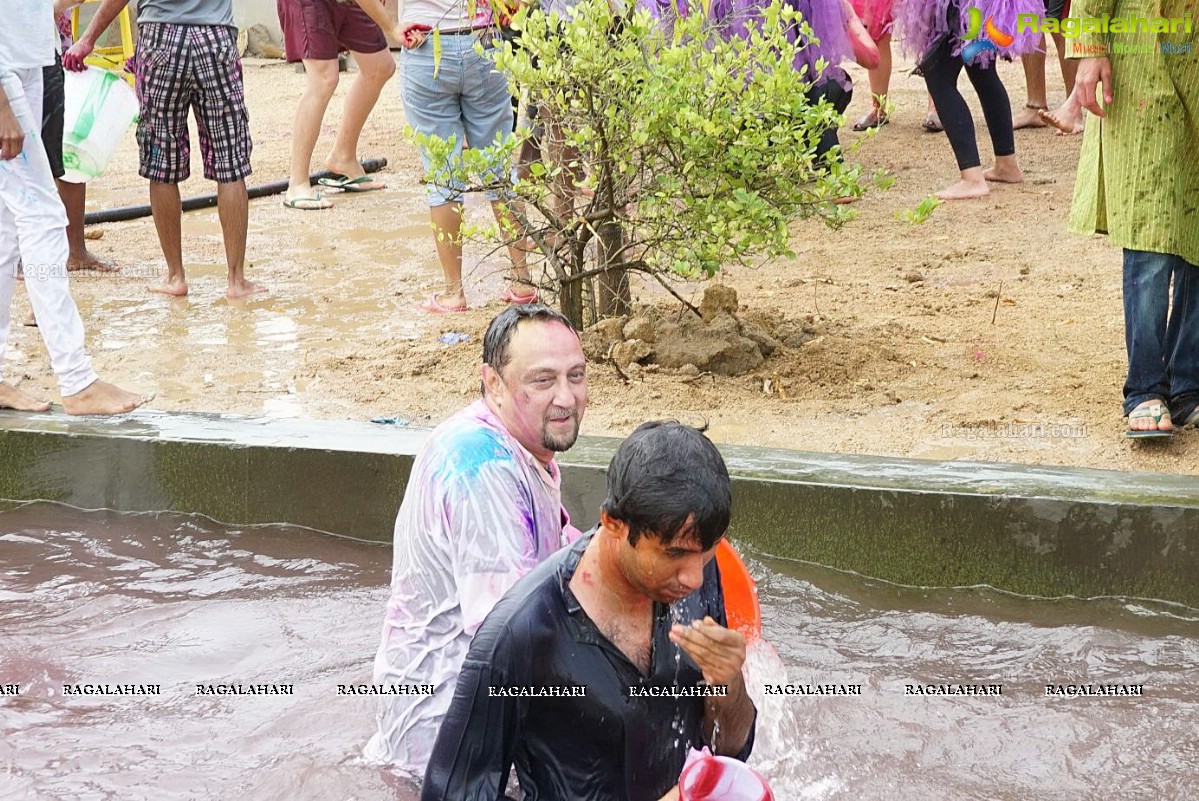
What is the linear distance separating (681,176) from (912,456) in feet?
4.58

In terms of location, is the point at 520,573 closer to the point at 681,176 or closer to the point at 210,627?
the point at 210,627

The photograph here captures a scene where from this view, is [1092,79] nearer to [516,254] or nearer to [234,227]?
[516,254]

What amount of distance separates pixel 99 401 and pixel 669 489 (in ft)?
12.0

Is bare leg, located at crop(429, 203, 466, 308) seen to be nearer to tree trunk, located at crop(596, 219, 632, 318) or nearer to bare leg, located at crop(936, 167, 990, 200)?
tree trunk, located at crop(596, 219, 632, 318)

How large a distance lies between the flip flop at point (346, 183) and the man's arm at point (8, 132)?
15.3ft

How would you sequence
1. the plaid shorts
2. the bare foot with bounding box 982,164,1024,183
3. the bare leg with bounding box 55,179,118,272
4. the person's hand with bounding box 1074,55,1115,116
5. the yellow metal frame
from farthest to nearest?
the yellow metal frame < the bare foot with bounding box 982,164,1024,183 < the bare leg with bounding box 55,179,118,272 < the plaid shorts < the person's hand with bounding box 1074,55,1115,116

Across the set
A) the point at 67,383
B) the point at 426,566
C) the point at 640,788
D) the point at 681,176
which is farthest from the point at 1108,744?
the point at 67,383

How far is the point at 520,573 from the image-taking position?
2803 mm

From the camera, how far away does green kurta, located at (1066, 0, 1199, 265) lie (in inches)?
181

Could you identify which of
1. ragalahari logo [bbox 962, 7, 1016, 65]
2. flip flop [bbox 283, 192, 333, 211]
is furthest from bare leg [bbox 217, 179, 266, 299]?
ragalahari logo [bbox 962, 7, 1016, 65]

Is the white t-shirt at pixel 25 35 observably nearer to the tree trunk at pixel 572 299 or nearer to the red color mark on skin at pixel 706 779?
the tree trunk at pixel 572 299

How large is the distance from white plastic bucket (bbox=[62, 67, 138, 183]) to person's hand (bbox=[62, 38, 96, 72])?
4 centimetres

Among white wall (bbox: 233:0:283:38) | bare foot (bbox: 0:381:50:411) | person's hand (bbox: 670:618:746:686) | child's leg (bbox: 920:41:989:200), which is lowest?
bare foot (bbox: 0:381:50:411)

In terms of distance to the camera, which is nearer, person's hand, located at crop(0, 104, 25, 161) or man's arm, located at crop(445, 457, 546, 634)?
man's arm, located at crop(445, 457, 546, 634)
